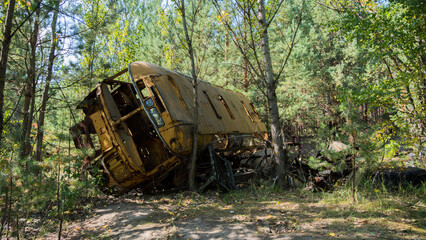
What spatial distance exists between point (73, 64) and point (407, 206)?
1005 centimetres

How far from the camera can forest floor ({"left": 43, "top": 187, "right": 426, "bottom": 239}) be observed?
4.08m

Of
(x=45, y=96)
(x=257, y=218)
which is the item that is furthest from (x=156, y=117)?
(x=45, y=96)

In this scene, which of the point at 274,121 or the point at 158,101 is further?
the point at 274,121

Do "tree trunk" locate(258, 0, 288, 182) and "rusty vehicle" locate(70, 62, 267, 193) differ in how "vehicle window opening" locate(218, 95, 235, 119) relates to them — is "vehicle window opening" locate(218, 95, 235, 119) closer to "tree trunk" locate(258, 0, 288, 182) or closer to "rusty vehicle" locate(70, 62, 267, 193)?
"rusty vehicle" locate(70, 62, 267, 193)

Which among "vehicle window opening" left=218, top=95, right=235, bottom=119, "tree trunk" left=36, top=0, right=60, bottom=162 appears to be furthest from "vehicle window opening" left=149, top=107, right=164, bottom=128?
Answer: "vehicle window opening" left=218, top=95, right=235, bottom=119

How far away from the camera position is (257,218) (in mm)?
5082

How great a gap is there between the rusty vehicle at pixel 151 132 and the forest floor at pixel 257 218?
2.63 feet

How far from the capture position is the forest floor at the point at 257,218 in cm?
408

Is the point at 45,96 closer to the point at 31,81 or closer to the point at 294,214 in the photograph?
the point at 31,81

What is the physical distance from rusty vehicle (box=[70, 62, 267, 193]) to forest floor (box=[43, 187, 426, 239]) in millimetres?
800

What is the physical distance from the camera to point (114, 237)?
4836 mm

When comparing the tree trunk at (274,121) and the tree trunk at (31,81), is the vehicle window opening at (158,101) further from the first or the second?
the tree trunk at (31,81)

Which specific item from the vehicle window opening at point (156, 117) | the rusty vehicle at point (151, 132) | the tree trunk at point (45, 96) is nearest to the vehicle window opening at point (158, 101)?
the rusty vehicle at point (151, 132)

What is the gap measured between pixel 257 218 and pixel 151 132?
5111 millimetres
